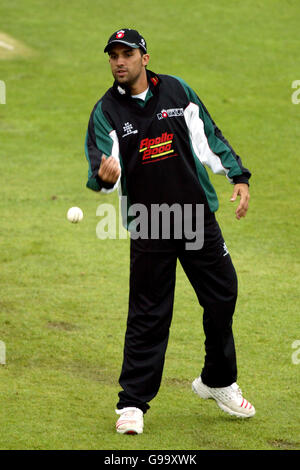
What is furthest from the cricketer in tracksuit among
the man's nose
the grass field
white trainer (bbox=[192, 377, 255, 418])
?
the grass field

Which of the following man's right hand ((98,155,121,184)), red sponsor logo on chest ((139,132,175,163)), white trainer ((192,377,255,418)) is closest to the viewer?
man's right hand ((98,155,121,184))

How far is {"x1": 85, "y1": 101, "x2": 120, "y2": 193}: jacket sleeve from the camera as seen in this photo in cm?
491

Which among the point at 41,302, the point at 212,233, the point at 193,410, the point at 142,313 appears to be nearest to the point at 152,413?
the point at 193,410

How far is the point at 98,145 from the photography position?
5.05 m

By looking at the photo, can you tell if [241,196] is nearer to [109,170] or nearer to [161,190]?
[161,190]

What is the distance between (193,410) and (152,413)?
27 centimetres

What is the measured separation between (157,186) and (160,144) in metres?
0.25

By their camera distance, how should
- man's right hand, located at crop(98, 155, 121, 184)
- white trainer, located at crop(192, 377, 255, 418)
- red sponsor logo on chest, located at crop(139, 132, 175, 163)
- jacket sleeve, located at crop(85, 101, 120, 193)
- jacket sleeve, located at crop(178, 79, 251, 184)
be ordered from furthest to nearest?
white trainer, located at crop(192, 377, 255, 418)
jacket sleeve, located at crop(178, 79, 251, 184)
red sponsor logo on chest, located at crop(139, 132, 175, 163)
jacket sleeve, located at crop(85, 101, 120, 193)
man's right hand, located at crop(98, 155, 121, 184)

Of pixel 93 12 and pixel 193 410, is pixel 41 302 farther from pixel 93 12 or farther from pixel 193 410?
pixel 93 12

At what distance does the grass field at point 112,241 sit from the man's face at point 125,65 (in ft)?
6.81

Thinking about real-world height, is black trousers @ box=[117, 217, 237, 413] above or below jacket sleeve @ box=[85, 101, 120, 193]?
below

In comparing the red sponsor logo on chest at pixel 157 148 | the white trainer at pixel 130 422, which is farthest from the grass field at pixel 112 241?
the red sponsor logo on chest at pixel 157 148

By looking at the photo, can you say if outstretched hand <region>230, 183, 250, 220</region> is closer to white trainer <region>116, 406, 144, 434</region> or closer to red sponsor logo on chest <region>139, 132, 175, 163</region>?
red sponsor logo on chest <region>139, 132, 175, 163</region>

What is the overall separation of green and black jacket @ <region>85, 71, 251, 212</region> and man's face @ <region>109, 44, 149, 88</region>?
0.08 meters
